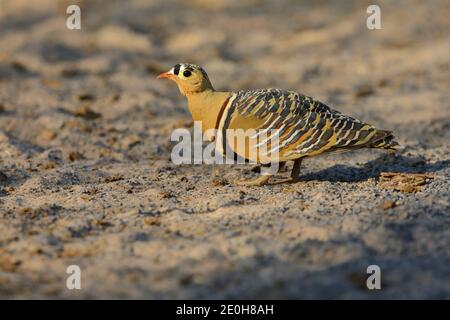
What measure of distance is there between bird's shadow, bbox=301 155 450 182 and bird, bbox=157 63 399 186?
0.51 metres

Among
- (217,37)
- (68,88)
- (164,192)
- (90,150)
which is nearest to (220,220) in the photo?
(164,192)

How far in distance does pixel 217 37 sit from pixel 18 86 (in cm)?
408

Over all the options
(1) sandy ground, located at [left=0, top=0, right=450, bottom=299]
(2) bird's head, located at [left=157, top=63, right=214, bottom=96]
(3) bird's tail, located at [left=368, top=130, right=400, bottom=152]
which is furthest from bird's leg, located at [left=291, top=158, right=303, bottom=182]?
(2) bird's head, located at [left=157, top=63, right=214, bottom=96]

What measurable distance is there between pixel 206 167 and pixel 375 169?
1.48 m

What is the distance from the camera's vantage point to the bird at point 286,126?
5.42m

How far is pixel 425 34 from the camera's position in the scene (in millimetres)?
12195

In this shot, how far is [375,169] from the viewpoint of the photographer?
630 centimetres

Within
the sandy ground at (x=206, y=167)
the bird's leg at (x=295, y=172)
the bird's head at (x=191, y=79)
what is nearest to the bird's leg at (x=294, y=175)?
the bird's leg at (x=295, y=172)

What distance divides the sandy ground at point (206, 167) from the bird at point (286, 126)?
31 cm

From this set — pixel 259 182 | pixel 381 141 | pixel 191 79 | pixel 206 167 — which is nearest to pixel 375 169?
pixel 381 141

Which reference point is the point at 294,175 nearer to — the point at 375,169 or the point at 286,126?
the point at 286,126

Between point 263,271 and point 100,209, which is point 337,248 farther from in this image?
point 100,209

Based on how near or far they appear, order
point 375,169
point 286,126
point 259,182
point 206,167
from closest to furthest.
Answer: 1. point 286,126
2. point 259,182
3. point 375,169
4. point 206,167

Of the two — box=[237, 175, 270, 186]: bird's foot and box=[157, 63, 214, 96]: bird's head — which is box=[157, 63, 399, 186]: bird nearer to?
box=[237, 175, 270, 186]: bird's foot
